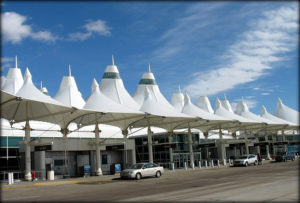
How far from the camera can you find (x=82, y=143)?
3966 cm

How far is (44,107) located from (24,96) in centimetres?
532

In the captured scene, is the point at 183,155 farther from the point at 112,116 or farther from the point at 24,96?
the point at 24,96

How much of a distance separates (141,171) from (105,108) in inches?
404

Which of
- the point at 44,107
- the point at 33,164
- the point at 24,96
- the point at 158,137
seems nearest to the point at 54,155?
the point at 33,164

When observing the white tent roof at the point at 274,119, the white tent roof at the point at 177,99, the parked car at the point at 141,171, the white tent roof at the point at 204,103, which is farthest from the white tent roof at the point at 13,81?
the white tent roof at the point at 274,119

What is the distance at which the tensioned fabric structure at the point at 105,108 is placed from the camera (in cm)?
3195

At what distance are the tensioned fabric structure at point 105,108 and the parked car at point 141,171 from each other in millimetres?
7604

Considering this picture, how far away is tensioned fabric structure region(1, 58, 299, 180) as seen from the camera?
105 ft

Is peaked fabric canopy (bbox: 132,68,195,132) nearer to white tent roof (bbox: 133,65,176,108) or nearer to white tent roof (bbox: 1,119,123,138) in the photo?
white tent roof (bbox: 133,65,176,108)

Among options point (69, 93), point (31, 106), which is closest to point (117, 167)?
point (31, 106)

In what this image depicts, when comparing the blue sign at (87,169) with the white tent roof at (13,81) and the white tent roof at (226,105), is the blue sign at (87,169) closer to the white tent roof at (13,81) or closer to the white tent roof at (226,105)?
the white tent roof at (13,81)

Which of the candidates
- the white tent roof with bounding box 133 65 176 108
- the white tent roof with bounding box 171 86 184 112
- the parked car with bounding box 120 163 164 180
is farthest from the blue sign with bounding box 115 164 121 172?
the white tent roof with bounding box 171 86 184 112

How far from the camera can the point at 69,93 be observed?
2045 inches

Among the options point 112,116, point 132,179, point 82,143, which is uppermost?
point 112,116
